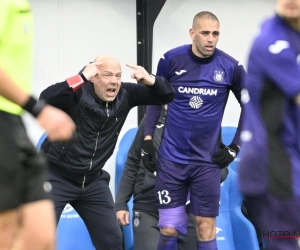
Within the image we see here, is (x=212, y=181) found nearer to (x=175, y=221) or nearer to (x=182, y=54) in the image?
(x=175, y=221)

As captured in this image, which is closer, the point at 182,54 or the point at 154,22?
the point at 182,54

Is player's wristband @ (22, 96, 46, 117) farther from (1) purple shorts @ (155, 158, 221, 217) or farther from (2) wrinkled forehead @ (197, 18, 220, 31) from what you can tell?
(2) wrinkled forehead @ (197, 18, 220, 31)

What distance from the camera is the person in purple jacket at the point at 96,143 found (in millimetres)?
4500

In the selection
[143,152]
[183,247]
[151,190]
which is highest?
[143,152]

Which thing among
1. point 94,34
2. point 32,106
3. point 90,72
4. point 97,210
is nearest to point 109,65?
point 90,72

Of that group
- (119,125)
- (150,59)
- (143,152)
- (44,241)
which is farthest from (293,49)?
(150,59)

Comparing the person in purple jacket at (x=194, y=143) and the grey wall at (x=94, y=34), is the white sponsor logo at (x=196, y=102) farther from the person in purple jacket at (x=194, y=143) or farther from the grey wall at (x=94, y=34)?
the grey wall at (x=94, y=34)

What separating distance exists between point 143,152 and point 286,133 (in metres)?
2.71

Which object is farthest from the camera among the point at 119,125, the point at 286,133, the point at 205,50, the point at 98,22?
the point at 98,22

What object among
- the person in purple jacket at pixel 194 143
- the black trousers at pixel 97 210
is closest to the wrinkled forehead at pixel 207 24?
the person in purple jacket at pixel 194 143

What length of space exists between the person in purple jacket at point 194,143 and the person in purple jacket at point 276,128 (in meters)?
2.40

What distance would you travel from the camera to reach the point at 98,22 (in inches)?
244

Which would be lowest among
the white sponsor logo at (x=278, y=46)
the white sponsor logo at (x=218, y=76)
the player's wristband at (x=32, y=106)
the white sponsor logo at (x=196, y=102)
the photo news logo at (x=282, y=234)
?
the photo news logo at (x=282, y=234)

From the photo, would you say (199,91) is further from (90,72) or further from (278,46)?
(278,46)
